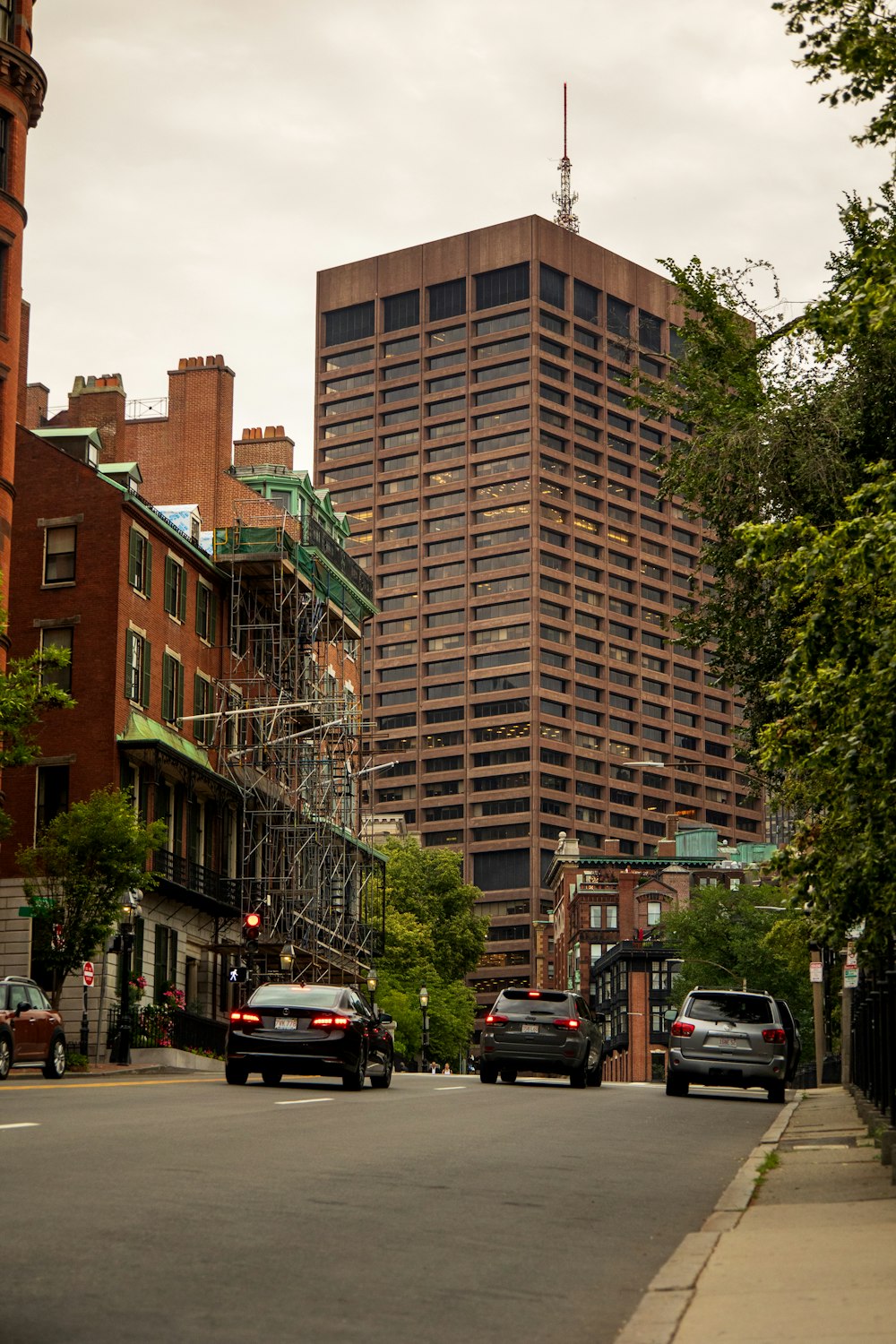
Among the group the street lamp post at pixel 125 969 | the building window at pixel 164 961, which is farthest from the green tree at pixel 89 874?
the building window at pixel 164 961

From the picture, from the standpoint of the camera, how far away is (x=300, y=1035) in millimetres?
25891

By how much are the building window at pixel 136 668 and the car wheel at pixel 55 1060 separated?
20428mm

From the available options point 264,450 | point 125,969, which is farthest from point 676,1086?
point 264,450

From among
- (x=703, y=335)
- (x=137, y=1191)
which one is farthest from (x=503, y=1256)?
(x=703, y=335)

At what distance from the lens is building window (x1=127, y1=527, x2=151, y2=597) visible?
50875mm

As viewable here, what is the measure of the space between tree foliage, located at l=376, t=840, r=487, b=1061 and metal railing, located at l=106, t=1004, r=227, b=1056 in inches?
1377

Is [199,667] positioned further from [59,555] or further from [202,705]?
[59,555]

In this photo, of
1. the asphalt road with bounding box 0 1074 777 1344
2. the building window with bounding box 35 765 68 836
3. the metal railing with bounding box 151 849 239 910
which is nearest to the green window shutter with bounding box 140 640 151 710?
the building window with bounding box 35 765 68 836

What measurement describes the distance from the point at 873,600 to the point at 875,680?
1.87 metres

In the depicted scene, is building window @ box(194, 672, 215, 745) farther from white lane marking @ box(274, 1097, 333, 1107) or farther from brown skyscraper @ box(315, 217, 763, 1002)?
brown skyscraper @ box(315, 217, 763, 1002)

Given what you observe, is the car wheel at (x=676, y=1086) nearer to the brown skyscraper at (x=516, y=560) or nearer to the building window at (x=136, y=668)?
the building window at (x=136, y=668)

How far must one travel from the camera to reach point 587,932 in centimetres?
13412

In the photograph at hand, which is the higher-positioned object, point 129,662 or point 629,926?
point 129,662

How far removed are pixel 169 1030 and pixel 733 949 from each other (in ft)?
157
